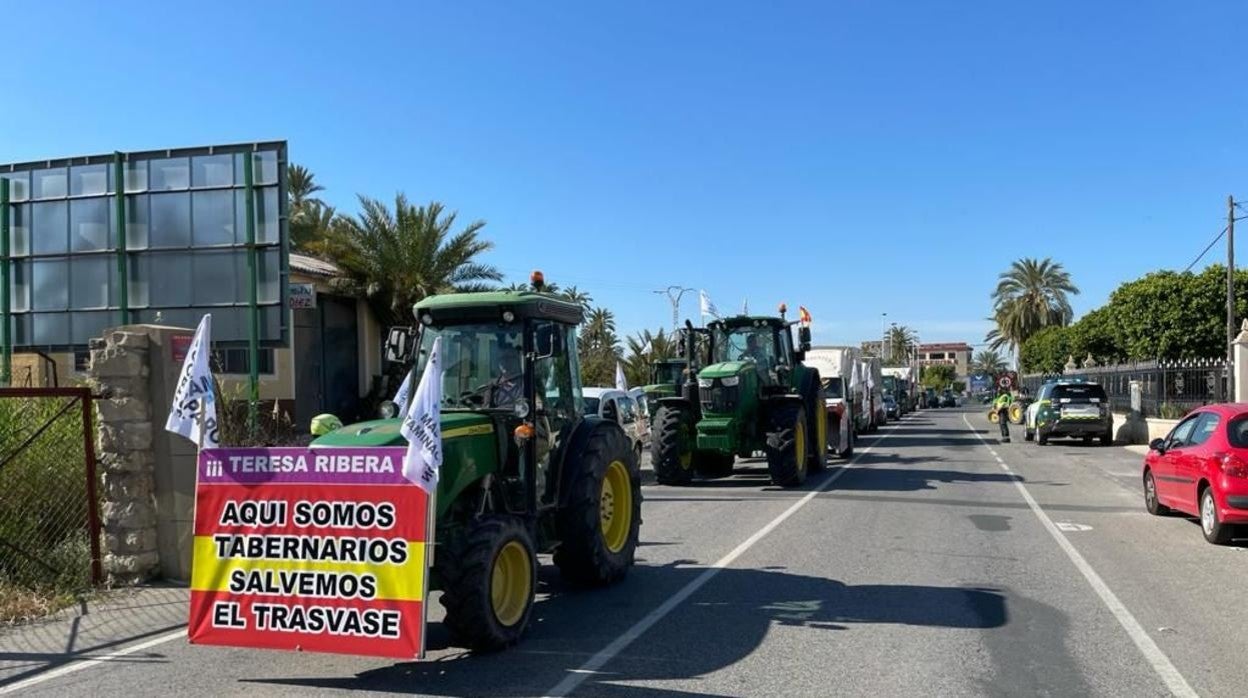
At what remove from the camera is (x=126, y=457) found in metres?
8.95

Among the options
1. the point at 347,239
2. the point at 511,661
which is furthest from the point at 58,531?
the point at 347,239

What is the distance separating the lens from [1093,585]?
8570 millimetres

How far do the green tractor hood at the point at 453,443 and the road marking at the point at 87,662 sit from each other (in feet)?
6.47

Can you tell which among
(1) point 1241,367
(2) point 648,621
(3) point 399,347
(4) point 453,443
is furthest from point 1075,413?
(4) point 453,443

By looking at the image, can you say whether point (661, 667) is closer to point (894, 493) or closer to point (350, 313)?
point (894, 493)

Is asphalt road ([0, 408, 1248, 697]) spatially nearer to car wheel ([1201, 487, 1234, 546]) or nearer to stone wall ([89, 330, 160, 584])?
car wheel ([1201, 487, 1234, 546])

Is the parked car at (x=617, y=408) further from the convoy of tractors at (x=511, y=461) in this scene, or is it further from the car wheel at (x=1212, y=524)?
the convoy of tractors at (x=511, y=461)

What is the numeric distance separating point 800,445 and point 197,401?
38.4 ft

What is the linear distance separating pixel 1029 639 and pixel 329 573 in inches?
183

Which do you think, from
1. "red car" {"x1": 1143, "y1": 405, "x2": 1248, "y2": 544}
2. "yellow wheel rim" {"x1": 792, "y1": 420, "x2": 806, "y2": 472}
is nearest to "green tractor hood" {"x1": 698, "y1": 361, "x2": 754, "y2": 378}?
"yellow wheel rim" {"x1": 792, "y1": 420, "x2": 806, "y2": 472}

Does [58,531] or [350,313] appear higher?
[350,313]

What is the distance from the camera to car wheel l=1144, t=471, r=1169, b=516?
1297cm

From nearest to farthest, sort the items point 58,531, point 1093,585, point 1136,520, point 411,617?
point 411,617
point 1093,585
point 58,531
point 1136,520

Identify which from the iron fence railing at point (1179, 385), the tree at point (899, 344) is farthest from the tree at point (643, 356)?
the tree at point (899, 344)
